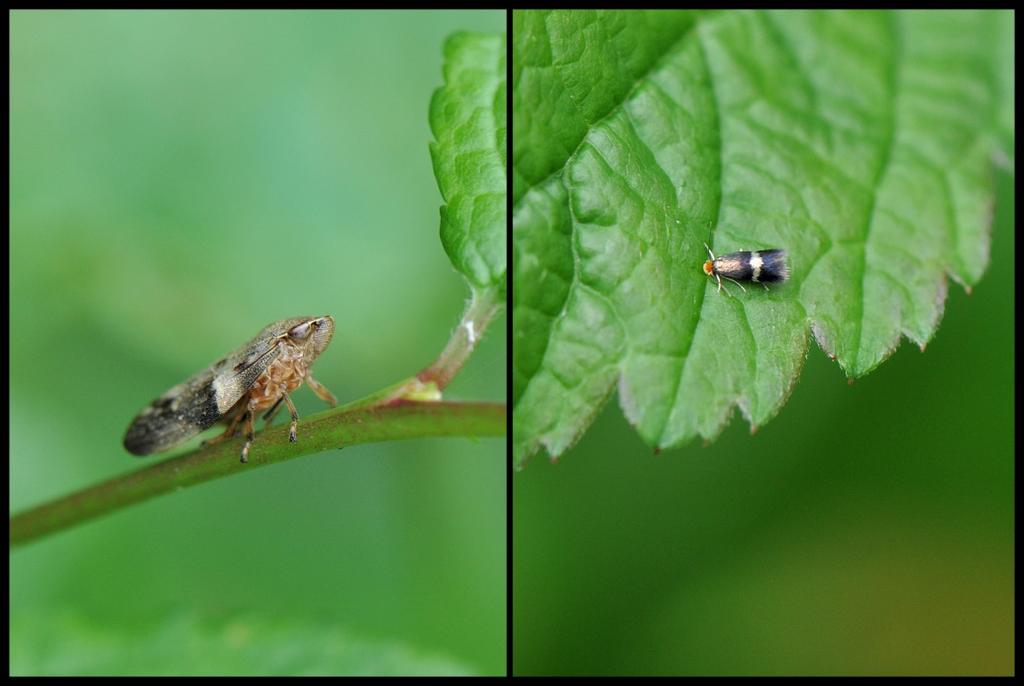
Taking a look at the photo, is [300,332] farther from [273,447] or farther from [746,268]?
[746,268]

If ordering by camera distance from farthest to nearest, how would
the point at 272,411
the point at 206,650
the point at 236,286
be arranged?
the point at 236,286 → the point at 206,650 → the point at 272,411

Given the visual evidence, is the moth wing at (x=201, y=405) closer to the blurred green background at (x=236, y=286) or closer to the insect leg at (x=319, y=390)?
the insect leg at (x=319, y=390)

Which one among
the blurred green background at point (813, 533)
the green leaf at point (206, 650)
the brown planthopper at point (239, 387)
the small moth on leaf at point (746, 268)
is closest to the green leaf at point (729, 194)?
the small moth on leaf at point (746, 268)

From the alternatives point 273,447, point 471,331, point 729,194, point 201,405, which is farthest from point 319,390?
point 729,194

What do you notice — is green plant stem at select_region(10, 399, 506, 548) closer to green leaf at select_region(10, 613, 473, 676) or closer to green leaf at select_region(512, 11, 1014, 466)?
green leaf at select_region(512, 11, 1014, 466)
